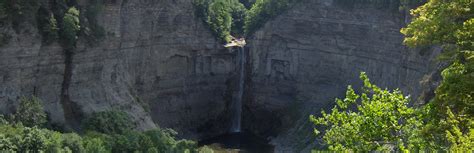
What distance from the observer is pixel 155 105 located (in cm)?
6334

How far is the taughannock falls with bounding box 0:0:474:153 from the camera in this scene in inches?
1572

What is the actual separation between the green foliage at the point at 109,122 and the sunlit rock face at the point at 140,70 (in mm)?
1277

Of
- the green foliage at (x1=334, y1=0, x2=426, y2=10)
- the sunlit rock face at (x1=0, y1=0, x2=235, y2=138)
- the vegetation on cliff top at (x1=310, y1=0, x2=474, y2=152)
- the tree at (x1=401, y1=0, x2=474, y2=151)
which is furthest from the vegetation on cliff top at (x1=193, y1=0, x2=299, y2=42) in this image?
the vegetation on cliff top at (x1=310, y1=0, x2=474, y2=152)

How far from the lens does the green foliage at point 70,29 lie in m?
47.6

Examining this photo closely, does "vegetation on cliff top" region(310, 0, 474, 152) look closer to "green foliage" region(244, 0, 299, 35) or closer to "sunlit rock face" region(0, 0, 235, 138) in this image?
"sunlit rock face" region(0, 0, 235, 138)

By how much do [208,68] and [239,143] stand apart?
28.1 ft

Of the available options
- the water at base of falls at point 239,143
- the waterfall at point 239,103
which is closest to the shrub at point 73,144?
the water at base of falls at point 239,143

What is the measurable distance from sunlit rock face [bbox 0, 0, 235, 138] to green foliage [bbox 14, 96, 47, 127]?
794 mm

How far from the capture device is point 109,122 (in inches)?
1906

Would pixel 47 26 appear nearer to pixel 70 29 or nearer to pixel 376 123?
pixel 70 29

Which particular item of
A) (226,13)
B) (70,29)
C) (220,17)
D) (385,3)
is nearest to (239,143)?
(220,17)

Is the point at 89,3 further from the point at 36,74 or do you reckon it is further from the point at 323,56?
the point at 323,56

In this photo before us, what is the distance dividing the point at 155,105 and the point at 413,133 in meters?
45.6

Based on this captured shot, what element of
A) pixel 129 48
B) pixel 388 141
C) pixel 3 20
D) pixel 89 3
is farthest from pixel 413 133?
pixel 129 48
